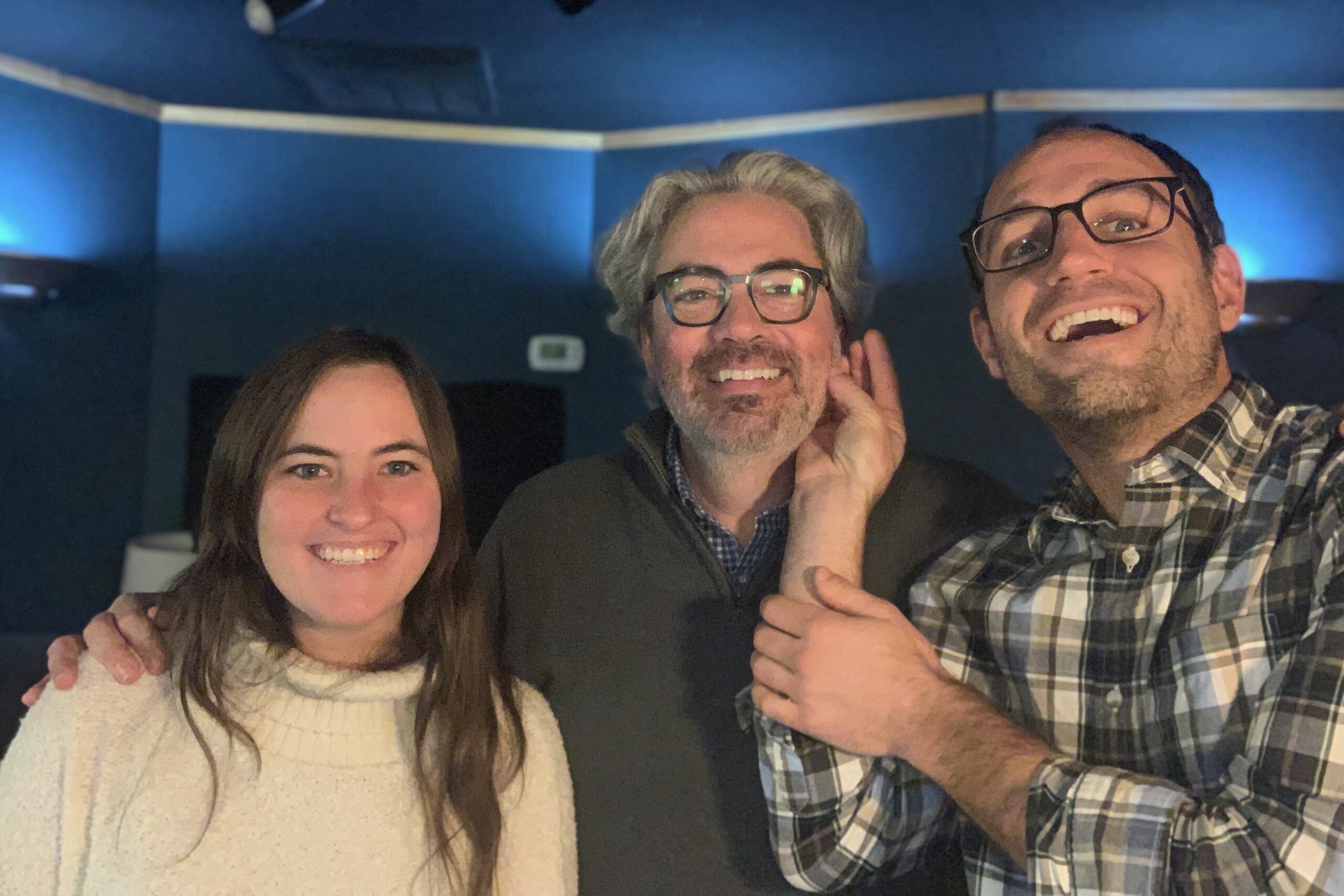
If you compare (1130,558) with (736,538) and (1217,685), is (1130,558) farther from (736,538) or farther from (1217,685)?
(736,538)

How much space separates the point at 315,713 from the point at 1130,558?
1.18 metres

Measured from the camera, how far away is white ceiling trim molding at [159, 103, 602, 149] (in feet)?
13.2

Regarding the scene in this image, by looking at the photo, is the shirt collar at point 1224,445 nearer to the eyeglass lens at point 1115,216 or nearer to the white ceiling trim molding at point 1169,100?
the eyeglass lens at point 1115,216

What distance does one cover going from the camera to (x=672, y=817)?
160 centimetres

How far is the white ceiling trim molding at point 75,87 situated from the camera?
349 cm

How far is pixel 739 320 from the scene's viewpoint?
174cm

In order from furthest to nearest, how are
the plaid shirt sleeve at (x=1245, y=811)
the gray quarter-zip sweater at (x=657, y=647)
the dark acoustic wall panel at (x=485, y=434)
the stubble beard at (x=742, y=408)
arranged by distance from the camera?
the dark acoustic wall panel at (x=485, y=434) < the stubble beard at (x=742, y=408) < the gray quarter-zip sweater at (x=657, y=647) < the plaid shirt sleeve at (x=1245, y=811)

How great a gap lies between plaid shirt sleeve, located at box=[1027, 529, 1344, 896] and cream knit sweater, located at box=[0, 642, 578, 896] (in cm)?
74

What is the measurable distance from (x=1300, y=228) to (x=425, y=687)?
3.12 meters

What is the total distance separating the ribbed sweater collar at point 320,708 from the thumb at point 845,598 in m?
0.63

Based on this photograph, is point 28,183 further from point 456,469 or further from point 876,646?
point 876,646

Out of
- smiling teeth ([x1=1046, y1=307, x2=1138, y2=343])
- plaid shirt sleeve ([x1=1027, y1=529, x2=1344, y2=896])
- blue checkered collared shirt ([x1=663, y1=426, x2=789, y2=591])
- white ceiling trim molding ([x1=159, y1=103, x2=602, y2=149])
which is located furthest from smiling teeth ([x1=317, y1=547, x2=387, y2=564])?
white ceiling trim molding ([x1=159, y1=103, x2=602, y2=149])

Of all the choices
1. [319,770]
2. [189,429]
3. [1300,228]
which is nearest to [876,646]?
[319,770]

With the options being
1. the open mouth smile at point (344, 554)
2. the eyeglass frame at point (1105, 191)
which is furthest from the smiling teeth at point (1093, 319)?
the open mouth smile at point (344, 554)
